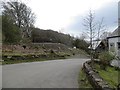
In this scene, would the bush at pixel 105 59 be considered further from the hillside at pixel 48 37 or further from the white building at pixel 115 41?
the hillside at pixel 48 37

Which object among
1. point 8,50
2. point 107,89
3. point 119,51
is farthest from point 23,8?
point 107,89

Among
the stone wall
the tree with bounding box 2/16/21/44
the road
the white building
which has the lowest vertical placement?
the road

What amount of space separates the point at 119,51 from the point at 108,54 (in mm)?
3623

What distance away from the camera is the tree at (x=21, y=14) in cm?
4603

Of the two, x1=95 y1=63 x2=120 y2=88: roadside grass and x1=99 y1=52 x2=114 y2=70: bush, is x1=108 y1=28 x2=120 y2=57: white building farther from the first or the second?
x1=95 y1=63 x2=120 y2=88: roadside grass

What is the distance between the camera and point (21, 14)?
49.2 m

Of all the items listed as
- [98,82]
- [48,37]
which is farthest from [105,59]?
[48,37]

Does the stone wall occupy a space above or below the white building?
below

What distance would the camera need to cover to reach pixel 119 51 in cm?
2483

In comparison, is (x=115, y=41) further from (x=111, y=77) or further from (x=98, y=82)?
(x=98, y=82)

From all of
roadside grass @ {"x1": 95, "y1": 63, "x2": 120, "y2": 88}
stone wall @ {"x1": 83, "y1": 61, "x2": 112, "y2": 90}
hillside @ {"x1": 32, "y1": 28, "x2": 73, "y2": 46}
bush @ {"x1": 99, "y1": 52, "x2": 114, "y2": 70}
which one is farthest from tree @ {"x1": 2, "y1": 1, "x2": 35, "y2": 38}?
stone wall @ {"x1": 83, "y1": 61, "x2": 112, "y2": 90}

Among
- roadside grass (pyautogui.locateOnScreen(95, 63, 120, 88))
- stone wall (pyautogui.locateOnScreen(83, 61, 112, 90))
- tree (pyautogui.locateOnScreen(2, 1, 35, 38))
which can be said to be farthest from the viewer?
tree (pyautogui.locateOnScreen(2, 1, 35, 38))

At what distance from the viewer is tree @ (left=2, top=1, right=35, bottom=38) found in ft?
151

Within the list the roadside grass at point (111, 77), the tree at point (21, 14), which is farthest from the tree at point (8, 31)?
the roadside grass at point (111, 77)
